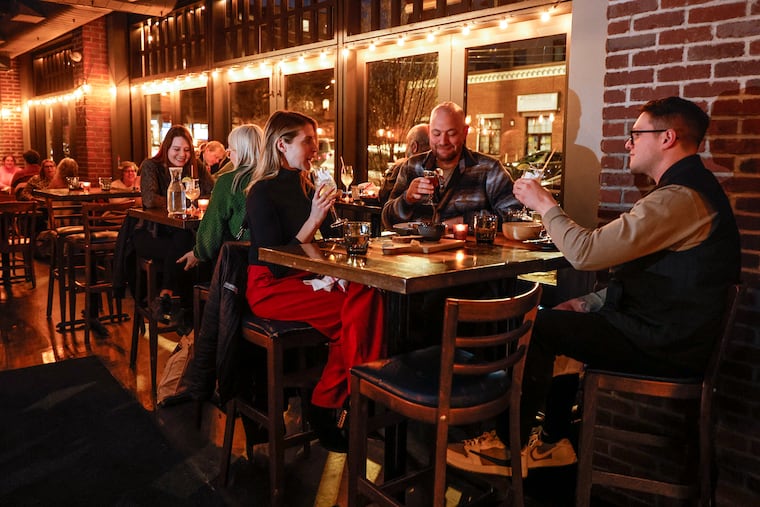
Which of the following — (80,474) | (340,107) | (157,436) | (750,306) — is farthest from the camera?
(340,107)

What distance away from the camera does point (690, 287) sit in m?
2.17

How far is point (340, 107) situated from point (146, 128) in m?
4.76

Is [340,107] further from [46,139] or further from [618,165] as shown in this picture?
[46,139]

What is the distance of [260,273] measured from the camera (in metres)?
2.90

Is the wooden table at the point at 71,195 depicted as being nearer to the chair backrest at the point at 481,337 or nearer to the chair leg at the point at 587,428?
the chair backrest at the point at 481,337

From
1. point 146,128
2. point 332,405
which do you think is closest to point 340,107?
point 332,405

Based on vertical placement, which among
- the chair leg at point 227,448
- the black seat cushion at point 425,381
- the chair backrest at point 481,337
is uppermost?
the chair backrest at point 481,337

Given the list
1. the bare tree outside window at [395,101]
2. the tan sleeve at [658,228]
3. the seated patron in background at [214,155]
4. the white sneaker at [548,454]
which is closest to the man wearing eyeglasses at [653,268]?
the tan sleeve at [658,228]

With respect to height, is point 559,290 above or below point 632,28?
below

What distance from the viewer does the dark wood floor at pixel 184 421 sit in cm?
284

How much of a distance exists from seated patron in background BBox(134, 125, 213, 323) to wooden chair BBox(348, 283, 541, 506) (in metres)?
2.08

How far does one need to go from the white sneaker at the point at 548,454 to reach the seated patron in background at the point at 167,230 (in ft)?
7.54

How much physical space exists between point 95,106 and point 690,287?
9407 mm

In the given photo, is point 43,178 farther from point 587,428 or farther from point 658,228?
point 658,228
